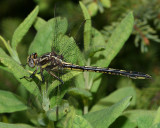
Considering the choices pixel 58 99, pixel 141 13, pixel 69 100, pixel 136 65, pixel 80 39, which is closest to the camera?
pixel 58 99

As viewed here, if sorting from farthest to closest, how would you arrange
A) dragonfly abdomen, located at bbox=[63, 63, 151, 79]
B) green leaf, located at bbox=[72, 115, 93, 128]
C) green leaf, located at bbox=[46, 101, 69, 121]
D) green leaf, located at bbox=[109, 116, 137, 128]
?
dragonfly abdomen, located at bbox=[63, 63, 151, 79]
green leaf, located at bbox=[109, 116, 137, 128]
green leaf, located at bbox=[46, 101, 69, 121]
green leaf, located at bbox=[72, 115, 93, 128]

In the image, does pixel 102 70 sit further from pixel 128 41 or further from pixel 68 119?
pixel 128 41

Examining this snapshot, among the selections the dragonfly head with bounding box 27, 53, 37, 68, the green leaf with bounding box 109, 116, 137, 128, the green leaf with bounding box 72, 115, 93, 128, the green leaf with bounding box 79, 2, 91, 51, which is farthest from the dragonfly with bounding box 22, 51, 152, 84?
the green leaf with bounding box 72, 115, 93, 128

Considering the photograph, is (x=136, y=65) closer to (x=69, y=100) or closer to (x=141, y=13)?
(x=141, y=13)

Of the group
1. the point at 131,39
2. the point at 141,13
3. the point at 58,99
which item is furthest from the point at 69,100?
the point at 131,39

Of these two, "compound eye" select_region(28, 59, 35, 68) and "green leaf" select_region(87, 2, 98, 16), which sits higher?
"green leaf" select_region(87, 2, 98, 16)

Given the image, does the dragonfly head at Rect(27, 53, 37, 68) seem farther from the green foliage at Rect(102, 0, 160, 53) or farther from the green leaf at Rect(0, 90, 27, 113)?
the green foliage at Rect(102, 0, 160, 53)
